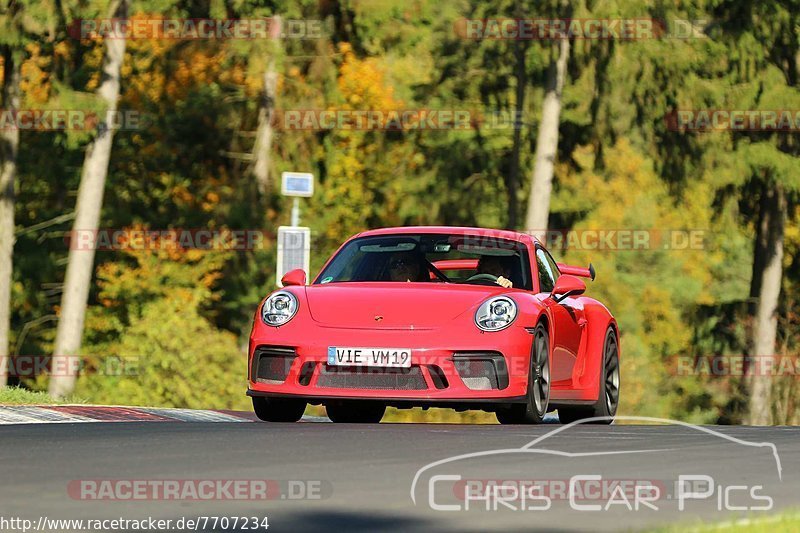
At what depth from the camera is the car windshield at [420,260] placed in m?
13.8

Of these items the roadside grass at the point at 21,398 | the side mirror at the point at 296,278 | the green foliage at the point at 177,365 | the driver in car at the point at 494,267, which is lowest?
the green foliage at the point at 177,365

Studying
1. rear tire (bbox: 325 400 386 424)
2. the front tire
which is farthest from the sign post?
the front tire

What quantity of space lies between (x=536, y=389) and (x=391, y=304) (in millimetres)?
1228

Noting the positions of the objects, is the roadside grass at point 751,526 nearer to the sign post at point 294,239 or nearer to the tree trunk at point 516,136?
the sign post at point 294,239

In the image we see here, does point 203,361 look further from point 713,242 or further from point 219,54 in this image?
point 713,242

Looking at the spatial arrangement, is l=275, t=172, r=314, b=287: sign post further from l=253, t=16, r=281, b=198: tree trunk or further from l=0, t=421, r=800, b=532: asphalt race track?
l=253, t=16, r=281, b=198: tree trunk

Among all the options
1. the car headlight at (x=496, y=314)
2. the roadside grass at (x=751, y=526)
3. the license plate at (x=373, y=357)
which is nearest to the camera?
the roadside grass at (x=751, y=526)

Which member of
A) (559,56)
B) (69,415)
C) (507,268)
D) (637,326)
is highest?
(559,56)

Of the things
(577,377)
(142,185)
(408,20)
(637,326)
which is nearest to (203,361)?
(408,20)

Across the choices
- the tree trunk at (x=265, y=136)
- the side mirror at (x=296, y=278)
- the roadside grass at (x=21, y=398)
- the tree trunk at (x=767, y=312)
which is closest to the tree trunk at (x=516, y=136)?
the tree trunk at (x=265, y=136)

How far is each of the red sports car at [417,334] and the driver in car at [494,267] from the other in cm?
1

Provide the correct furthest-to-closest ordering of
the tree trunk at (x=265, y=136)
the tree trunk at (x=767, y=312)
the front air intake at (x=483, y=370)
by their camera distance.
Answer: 1. the tree trunk at (x=265, y=136)
2. the tree trunk at (x=767, y=312)
3. the front air intake at (x=483, y=370)

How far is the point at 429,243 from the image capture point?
14.1 metres

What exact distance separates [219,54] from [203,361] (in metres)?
11.9
